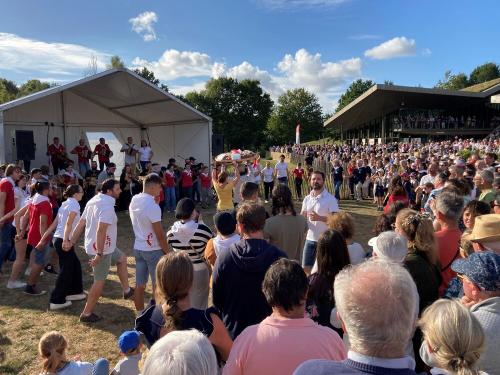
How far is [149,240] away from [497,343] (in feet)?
11.6

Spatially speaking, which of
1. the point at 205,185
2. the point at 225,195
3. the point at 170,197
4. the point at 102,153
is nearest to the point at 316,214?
the point at 225,195

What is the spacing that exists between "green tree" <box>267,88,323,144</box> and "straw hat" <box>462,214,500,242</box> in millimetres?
59816

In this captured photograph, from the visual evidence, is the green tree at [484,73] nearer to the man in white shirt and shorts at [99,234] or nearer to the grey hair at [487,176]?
the grey hair at [487,176]

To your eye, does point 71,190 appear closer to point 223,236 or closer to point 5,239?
point 5,239

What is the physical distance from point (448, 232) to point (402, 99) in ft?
92.7

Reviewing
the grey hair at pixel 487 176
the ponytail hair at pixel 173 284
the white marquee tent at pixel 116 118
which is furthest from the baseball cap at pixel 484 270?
the white marquee tent at pixel 116 118

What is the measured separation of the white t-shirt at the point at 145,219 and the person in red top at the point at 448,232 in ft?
9.31

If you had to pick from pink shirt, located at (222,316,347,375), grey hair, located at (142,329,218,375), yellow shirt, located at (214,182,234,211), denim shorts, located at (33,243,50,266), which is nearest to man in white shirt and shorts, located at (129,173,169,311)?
denim shorts, located at (33,243,50,266)

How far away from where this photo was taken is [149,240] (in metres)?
4.41

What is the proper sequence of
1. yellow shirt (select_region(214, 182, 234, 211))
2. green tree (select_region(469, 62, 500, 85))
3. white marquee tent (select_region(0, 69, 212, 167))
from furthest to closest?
green tree (select_region(469, 62, 500, 85)) → white marquee tent (select_region(0, 69, 212, 167)) → yellow shirt (select_region(214, 182, 234, 211))

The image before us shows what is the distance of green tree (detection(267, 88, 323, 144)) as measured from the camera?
65000mm

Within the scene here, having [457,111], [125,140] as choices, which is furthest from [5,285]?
[457,111]

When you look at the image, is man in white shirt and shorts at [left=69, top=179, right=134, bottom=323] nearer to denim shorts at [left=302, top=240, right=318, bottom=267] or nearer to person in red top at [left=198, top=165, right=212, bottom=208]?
denim shorts at [left=302, top=240, right=318, bottom=267]

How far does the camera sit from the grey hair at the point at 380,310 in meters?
1.13
